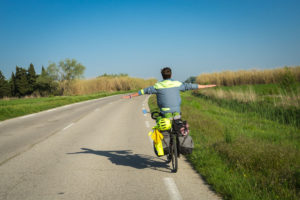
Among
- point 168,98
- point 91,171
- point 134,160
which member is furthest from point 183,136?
point 91,171

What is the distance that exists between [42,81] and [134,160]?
60022 mm

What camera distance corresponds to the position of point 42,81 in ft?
197

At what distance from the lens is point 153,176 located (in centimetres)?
487

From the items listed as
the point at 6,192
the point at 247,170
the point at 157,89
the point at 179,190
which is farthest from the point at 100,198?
the point at 247,170

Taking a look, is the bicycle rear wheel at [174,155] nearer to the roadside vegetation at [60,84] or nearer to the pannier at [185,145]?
the pannier at [185,145]

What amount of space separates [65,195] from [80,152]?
9.66 ft

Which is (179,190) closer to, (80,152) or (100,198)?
(100,198)

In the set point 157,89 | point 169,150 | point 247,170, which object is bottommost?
point 247,170

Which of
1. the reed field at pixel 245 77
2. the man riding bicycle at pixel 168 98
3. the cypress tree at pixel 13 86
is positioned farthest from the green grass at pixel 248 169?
the cypress tree at pixel 13 86

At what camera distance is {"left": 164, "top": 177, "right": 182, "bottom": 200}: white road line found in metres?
3.84


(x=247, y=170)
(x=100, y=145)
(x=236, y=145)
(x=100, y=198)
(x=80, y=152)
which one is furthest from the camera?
(x=100, y=145)

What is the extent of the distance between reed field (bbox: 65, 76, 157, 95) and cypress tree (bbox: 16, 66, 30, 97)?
16.4 m

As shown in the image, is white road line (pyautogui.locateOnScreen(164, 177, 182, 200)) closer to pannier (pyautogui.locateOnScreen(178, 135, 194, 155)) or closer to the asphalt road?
the asphalt road

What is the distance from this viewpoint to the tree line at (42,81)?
6019cm
